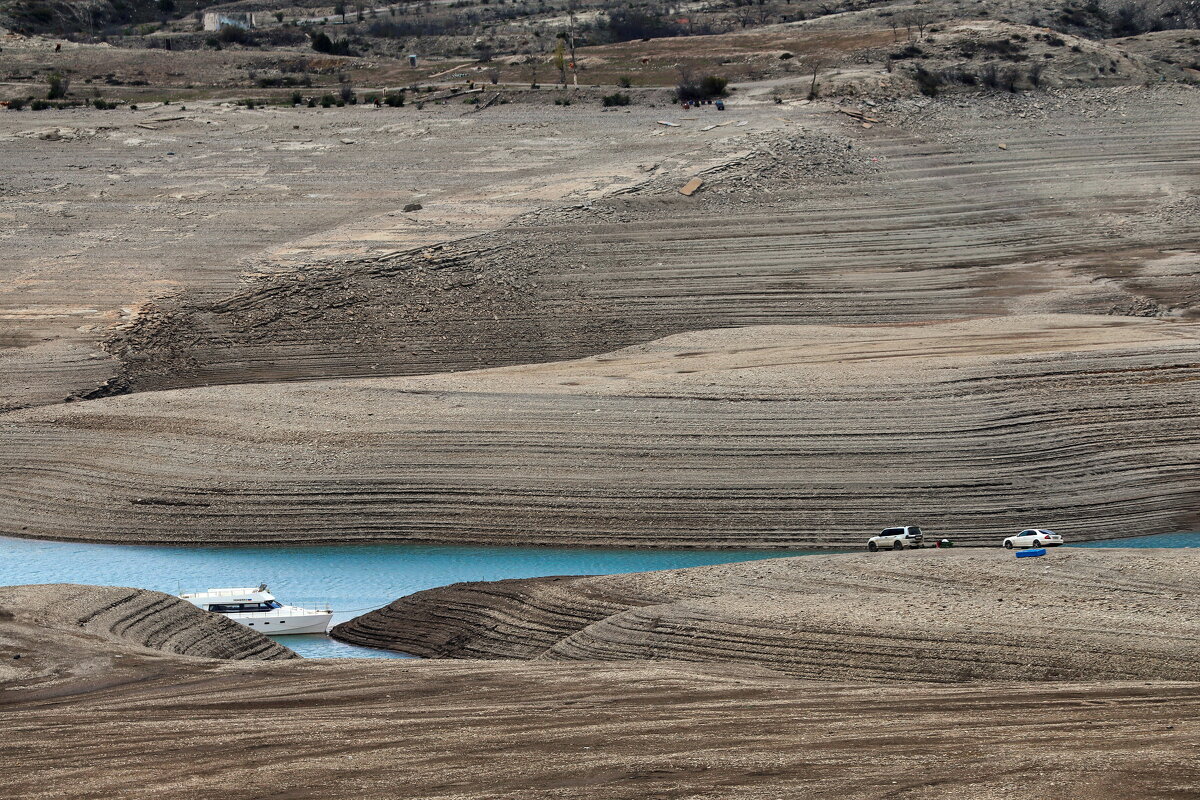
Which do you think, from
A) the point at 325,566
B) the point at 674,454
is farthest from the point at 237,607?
the point at 674,454

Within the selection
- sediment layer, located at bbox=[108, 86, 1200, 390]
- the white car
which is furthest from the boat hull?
sediment layer, located at bbox=[108, 86, 1200, 390]

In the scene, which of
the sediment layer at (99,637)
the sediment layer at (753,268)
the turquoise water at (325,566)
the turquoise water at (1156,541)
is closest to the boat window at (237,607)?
the turquoise water at (325,566)

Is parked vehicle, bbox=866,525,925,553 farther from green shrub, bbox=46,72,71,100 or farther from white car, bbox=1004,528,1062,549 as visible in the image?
green shrub, bbox=46,72,71,100

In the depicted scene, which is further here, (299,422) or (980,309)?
(980,309)

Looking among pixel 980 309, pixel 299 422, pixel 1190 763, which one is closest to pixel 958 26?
pixel 980 309

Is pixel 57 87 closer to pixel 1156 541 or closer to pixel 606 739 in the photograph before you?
pixel 1156 541

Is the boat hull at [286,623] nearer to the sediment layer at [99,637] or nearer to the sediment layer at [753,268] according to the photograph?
the sediment layer at [99,637]

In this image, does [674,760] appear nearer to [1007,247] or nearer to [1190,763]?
[1190,763]
